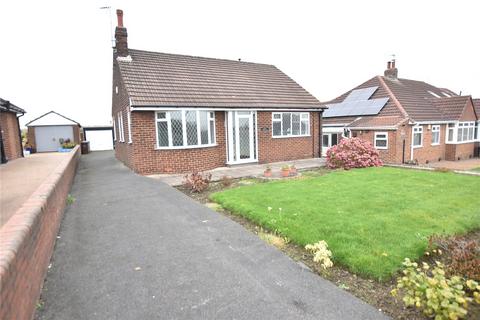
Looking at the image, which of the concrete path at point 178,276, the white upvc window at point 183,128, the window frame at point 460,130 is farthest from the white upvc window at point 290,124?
the window frame at point 460,130

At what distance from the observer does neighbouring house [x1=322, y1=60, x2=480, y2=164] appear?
18.0 m

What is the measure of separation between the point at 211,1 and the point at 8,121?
1287 centimetres

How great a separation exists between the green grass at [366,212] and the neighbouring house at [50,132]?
2720cm

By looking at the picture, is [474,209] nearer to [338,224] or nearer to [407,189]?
[407,189]

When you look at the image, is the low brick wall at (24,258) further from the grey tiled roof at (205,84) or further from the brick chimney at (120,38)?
the brick chimney at (120,38)

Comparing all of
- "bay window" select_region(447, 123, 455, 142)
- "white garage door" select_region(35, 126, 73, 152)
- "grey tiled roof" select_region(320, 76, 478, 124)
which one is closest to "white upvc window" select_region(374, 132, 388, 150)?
"grey tiled roof" select_region(320, 76, 478, 124)

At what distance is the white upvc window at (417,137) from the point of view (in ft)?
61.6

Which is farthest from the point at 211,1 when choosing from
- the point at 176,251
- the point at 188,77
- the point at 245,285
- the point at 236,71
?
the point at 245,285

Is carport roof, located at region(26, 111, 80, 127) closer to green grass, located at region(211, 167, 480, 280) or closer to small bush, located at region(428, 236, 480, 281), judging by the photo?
green grass, located at region(211, 167, 480, 280)

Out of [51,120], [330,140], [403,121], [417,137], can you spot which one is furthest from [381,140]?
[51,120]

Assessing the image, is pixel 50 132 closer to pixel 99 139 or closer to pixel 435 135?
pixel 99 139

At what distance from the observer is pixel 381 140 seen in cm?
1811

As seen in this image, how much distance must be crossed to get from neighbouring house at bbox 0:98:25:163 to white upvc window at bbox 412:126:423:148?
23.5m

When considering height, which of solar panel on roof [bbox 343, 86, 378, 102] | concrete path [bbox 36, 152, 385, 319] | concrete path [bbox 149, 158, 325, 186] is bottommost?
concrete path [bbox 36, 152, 385, 319]
